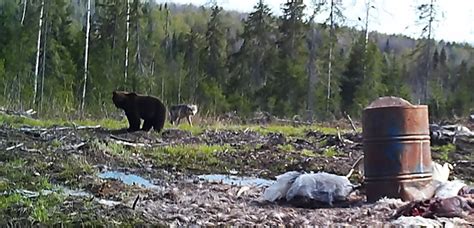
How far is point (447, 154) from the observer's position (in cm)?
1420

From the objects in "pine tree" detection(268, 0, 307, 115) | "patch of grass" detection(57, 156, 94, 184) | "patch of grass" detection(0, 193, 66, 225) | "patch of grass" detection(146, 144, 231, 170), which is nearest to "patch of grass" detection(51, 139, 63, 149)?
"patch of grass" detection(146, 144, 231, 170)

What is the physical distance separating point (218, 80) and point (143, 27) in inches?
261

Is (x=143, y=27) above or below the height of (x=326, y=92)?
above

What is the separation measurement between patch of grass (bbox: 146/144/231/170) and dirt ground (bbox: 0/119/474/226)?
0.02m

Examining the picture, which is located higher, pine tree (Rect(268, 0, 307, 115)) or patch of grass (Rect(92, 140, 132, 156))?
pine tree (Rect(268, 0, 307, 115))

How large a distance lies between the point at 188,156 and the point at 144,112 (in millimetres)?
5388

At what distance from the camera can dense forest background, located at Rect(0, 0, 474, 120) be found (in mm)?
34312

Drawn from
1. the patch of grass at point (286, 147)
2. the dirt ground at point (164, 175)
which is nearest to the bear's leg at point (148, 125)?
the dirt ground at point (164, 175)

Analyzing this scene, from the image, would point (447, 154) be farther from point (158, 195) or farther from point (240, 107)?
point (240, 107)

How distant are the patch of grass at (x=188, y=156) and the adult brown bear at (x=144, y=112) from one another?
11.4 feet

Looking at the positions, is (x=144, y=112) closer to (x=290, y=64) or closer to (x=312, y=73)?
(x=312, y=73)

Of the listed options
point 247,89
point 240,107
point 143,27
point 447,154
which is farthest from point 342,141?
point 143,27

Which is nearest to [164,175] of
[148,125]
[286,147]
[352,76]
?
[286,147]

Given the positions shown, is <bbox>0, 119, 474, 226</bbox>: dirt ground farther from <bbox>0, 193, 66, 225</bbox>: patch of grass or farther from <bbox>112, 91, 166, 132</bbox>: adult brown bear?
<bbox>112, 91, 166, 132</bbox>: adult brown bear
